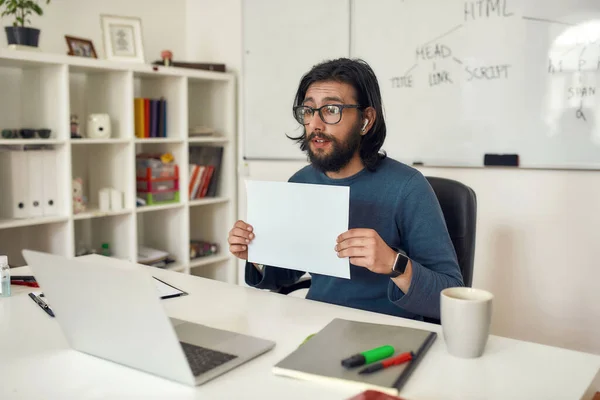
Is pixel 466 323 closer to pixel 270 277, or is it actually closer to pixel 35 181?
pixel 270 277

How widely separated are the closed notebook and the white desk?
15mm

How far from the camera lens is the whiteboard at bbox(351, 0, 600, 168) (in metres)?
2.23

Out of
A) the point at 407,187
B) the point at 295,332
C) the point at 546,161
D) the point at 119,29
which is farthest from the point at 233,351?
the point at 119,29

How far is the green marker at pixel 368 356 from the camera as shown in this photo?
0.90 metres

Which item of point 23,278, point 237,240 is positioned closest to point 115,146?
point 23,278

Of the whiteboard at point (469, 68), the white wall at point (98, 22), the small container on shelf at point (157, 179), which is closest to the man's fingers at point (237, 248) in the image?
the whiteboard at point (469, 68)

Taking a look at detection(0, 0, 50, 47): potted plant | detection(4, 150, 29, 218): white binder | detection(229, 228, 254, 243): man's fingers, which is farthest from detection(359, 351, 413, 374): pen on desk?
detection(0, 0, 50, 47): potted plant

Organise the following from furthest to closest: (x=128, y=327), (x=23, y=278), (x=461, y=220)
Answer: (x=461, y=220), (x=23, y=278), (x=128, y=327)

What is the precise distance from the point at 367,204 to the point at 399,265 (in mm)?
333

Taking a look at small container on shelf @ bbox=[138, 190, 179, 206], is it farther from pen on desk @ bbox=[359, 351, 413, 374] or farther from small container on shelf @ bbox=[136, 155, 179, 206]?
pen on desk @ bbox=[359, 351, 413, 374]

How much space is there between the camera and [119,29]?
294 cm

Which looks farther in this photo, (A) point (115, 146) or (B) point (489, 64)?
(A) point (115, 146)

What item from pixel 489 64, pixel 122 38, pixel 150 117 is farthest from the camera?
pixel 150 117

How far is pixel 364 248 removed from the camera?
1.24m
